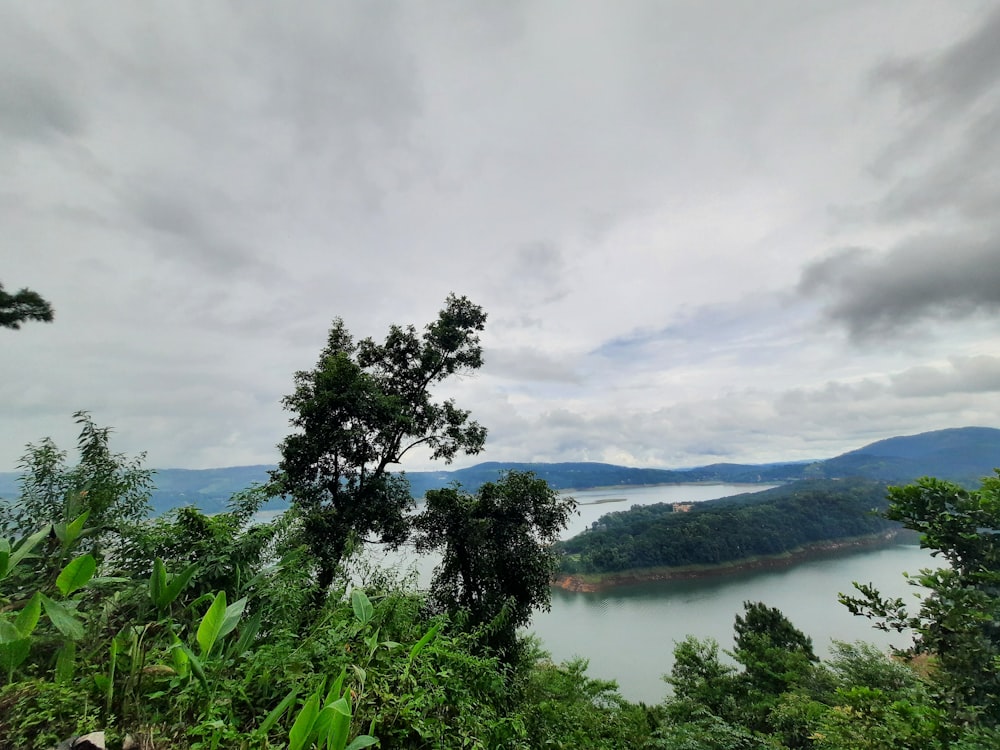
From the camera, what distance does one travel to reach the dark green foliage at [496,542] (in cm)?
634

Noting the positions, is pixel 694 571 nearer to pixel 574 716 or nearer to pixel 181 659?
pixel 574 716

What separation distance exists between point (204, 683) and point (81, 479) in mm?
2518

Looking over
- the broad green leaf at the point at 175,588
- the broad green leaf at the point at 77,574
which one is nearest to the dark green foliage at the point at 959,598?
the broad green leaf at the point at 175,588

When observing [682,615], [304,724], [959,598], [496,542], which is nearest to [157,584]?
[304,724]

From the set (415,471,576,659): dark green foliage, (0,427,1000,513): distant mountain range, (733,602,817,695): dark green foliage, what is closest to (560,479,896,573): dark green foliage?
(733,602,817,695): dark green foliage

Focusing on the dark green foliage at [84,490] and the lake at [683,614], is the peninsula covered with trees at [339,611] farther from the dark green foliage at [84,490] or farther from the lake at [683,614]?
the lake at [683,614]

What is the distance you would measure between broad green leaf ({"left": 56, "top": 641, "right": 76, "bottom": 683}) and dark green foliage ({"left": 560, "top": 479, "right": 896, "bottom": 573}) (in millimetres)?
38660

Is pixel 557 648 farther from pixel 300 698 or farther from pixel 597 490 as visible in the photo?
pixel 597 490

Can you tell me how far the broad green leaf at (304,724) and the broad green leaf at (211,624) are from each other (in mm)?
622

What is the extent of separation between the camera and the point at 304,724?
4.06ft

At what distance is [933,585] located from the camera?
3193 mm

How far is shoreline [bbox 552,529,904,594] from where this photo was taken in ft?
116

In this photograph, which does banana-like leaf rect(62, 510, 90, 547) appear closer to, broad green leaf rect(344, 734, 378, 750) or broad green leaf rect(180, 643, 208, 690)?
broad green leaf rect(180, 643, 208, 690)

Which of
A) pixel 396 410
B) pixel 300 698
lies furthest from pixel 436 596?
pixel 300 698
